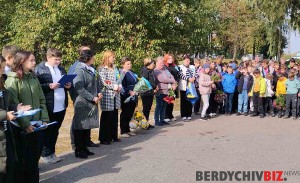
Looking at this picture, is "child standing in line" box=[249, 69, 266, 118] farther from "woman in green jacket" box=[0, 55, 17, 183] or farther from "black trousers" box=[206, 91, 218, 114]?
"woman in green jacket" box=[0, 55, 17, 183]

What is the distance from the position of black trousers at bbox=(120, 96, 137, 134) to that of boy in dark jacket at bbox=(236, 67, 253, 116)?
14.4 feet

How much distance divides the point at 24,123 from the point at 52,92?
1614mm

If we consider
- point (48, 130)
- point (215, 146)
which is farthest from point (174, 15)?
point (48, 130)

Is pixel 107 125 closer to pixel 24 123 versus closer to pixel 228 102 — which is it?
pixel 24 123

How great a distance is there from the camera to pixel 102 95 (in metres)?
7.51

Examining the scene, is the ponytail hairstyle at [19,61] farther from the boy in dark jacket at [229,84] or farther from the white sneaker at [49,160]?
the boy in dark jacket at [229,84]

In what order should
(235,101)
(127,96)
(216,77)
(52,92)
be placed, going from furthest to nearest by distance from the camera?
(235,101), (216,77), (127,96), (52,92)

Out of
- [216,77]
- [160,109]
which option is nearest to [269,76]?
[216,77]

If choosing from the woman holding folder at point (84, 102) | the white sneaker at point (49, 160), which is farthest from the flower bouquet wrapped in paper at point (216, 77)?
the white sneaker at point (49, 160)

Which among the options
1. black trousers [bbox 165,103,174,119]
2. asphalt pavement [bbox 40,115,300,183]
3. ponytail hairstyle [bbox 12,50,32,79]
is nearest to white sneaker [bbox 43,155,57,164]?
asphalt pavement [bbox 40,115,300,183]

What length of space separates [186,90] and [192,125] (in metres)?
1.22

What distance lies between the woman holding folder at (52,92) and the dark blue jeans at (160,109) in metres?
3.80

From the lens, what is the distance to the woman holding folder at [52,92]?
623cm

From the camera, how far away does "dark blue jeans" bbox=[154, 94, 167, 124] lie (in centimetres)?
1008
